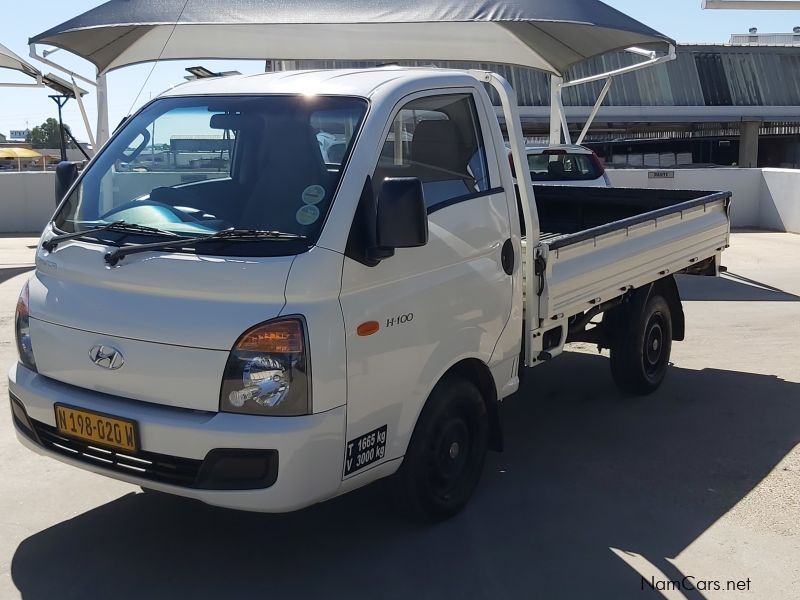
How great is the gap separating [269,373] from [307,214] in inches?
27.3

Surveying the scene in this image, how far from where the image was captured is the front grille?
3518 millimetres

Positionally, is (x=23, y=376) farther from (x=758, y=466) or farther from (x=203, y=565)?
(x=758, y=466)

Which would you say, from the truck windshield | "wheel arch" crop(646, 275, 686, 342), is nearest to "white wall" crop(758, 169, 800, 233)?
"wheel arch" crop(646, 275, 686, 342)

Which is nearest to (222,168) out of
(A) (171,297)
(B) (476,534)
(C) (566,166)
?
(A) (171,297)

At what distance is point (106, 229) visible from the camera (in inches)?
157

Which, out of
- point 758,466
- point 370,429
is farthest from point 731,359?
point 370,429

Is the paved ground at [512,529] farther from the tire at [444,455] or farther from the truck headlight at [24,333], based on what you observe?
the truck headlight at [24,333]

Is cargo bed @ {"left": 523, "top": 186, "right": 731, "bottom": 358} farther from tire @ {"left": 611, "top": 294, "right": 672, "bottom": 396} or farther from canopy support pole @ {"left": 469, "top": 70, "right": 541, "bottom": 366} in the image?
tire @ {"left": 611, "top": 294, "right": 672, "bottom": 396}

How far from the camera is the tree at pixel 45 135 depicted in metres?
103

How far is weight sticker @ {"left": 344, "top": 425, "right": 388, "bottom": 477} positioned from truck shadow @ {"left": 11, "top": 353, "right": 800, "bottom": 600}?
20.3 inches

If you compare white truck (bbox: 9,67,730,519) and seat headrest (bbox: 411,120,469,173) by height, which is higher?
seat headrest (bbox: 411,120,469,173)

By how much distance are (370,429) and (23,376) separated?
155 cm

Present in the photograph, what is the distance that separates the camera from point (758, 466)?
17.3ft

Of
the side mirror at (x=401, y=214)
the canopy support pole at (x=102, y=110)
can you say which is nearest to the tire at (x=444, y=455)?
the side mirror at (x=401, y=214)
